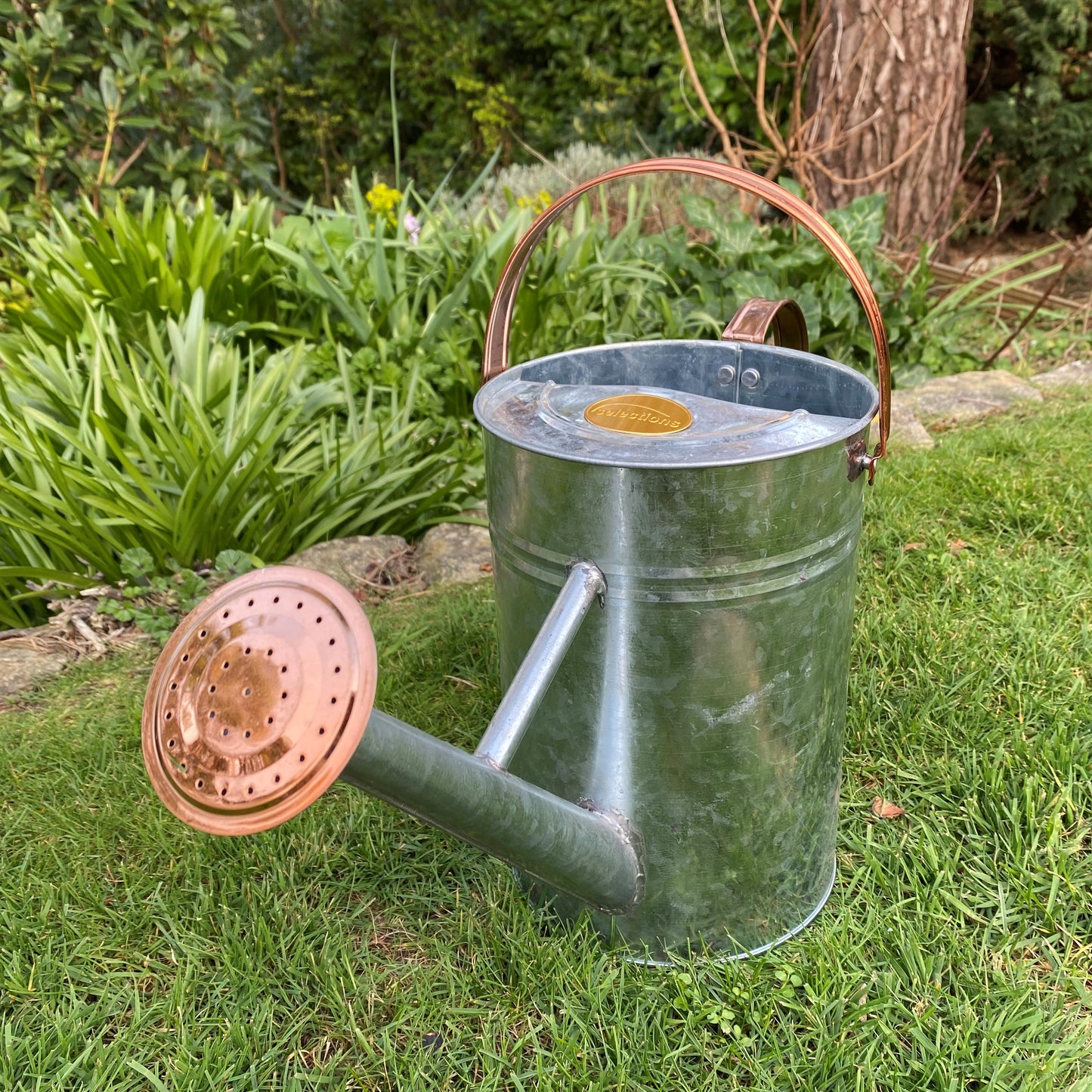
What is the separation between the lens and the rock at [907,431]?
10.6 feet

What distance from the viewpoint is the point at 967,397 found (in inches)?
143

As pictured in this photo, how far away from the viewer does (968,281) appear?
4.26 metres

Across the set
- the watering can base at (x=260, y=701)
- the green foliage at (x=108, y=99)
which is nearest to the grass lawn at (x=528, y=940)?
the watering can base at (x=260, y=701)

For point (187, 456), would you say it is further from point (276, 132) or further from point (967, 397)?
point (276, 132)

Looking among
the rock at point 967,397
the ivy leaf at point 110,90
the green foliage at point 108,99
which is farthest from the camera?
the ivy leaf at point 110,90

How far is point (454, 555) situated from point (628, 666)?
1.48 metres

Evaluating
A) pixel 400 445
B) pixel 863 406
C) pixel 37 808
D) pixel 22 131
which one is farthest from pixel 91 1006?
pixel 22 131

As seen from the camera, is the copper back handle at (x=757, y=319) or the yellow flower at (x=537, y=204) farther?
the yellow flower at (x=537, y=204)

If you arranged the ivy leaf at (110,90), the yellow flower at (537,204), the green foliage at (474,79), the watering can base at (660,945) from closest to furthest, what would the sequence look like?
the watering can base at (660,945)
the yellow flower at (537,204)
the ivy leaf at (110,90)
the green foliage at (474,79)

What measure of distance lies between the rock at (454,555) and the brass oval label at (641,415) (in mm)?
1267

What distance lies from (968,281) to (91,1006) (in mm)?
4107

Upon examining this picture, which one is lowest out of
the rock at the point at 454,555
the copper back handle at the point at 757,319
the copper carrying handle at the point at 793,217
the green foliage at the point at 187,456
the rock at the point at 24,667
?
the rock at the point at 24,667

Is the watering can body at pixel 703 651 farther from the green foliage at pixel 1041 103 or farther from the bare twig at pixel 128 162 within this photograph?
the green foliage at pixel 1041 103

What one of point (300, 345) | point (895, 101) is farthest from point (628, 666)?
point (895, 101)
